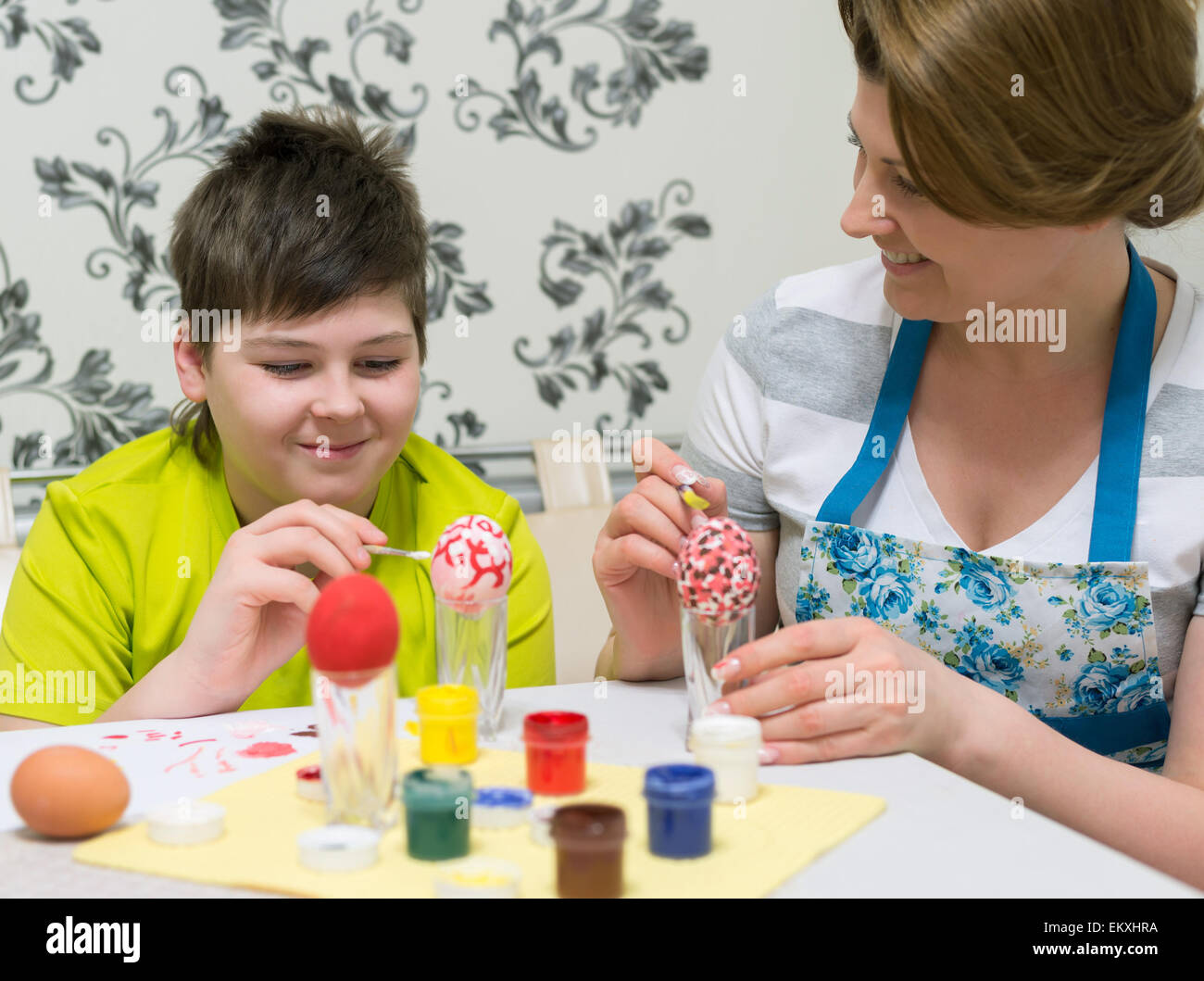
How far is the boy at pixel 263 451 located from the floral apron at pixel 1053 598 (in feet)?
1.25

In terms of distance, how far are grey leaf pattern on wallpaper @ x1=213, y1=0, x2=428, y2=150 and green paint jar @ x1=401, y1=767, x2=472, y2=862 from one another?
139 centimetres

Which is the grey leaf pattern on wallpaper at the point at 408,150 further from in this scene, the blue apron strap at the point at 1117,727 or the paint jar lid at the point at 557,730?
the paint jar lid at the point at 557,730

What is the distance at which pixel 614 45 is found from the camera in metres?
2.03

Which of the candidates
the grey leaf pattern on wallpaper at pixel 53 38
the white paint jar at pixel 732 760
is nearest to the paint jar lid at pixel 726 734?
the white paint jar at pixel 732 760

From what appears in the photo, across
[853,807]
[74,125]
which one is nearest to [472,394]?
[74,125]

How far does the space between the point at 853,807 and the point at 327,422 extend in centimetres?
70

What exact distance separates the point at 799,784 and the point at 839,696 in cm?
Answer: 8

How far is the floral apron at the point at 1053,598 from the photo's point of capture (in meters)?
1.08

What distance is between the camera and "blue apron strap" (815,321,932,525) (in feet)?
3.89

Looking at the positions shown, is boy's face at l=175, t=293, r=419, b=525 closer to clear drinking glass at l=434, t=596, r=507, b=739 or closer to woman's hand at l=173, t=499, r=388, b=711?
woman's hand at l=173, t=499, r=388, b=711

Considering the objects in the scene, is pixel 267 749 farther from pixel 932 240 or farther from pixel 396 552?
pixel 932 240
